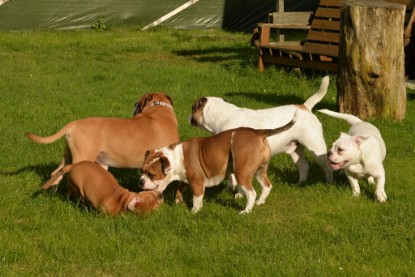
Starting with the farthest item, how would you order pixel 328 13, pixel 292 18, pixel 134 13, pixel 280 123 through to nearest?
pixel 134 13, pixel 292 18, pixel 328 13, pixel 280 123

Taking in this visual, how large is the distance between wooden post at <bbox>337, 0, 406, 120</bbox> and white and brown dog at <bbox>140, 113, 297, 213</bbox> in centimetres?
412

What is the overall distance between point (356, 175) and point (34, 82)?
864 cm

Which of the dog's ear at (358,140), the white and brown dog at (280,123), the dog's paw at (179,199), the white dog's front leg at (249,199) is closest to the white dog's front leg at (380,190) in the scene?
the dog's ear at (358,140)

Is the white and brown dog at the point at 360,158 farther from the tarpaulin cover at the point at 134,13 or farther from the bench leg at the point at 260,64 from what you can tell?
the tarpaulin cover at the point at 134,13

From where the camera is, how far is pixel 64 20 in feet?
76.8

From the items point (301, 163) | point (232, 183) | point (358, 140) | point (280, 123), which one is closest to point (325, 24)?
point (301, 163)

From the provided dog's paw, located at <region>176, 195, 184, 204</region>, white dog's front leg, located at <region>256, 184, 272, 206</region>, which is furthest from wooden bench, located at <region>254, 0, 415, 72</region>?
dog's paw, located at <region>176, 195, 184, 204</region>

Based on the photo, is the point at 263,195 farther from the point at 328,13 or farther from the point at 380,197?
the point at 328,13

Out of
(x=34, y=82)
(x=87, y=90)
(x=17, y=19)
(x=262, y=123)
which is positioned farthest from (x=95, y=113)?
(x=17, y=19)

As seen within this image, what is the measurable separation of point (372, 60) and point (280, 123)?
345 centimetres

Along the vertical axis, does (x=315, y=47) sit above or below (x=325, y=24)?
below

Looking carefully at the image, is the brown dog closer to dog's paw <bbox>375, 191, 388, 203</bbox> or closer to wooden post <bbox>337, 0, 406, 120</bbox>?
dog's paw <bbox>375, 191, 388, 203</bbox>

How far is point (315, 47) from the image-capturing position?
14.8 metres

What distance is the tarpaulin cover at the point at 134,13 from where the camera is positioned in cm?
2286
